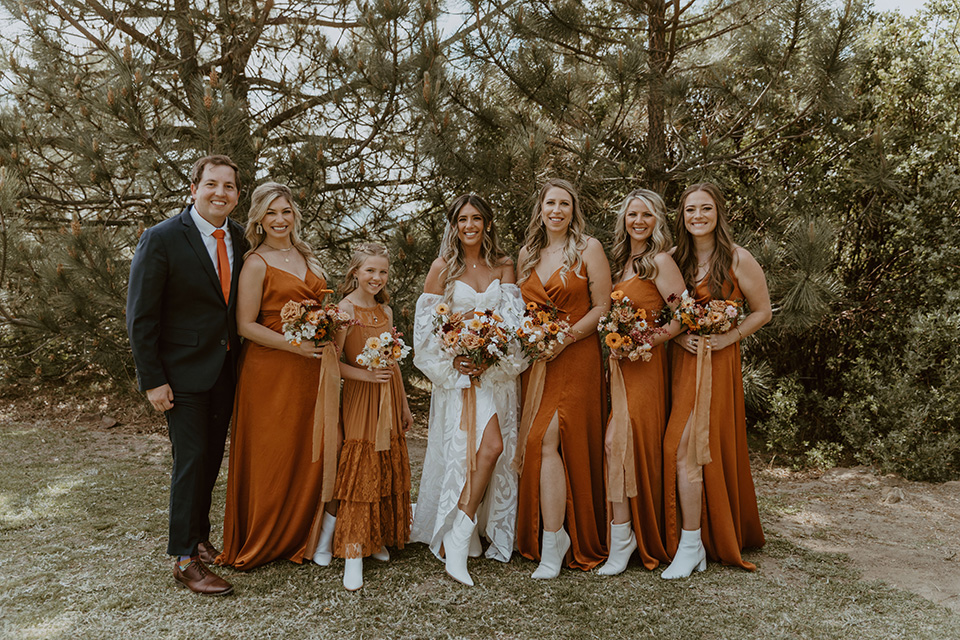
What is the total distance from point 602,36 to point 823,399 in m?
4.58

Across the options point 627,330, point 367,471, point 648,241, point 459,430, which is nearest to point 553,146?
point 648,241

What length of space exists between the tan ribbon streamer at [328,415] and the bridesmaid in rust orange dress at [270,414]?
10 centimetres

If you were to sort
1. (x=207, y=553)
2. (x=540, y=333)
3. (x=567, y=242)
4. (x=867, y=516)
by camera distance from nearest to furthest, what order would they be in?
(x=540, y=333) < (x=207, y=553) < (x=567, y=242) < (x=867, y=516)

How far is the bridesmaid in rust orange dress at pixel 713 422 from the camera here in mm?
3506

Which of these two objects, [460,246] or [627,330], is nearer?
[627,330]

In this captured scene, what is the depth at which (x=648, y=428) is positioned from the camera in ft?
11.8

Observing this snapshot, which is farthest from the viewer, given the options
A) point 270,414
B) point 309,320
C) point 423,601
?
point 270,414

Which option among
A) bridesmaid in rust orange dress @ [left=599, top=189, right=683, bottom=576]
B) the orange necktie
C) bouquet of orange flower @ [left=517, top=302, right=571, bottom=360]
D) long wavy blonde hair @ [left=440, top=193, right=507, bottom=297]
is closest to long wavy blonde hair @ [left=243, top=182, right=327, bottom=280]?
the orange necktie

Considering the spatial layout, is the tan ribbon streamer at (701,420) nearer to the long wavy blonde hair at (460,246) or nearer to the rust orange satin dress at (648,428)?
the rust orange satin dress at (648,428)

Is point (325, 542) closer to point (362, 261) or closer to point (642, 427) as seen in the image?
point (362, 261)

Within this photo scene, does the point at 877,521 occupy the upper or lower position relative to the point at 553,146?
lower

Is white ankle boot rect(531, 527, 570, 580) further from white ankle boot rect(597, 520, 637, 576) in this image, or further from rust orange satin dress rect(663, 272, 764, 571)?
rust orange satin dress rect(663, 272, 764, 571)

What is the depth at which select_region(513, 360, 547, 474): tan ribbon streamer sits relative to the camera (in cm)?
366

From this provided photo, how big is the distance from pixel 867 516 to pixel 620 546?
8.44 feet
